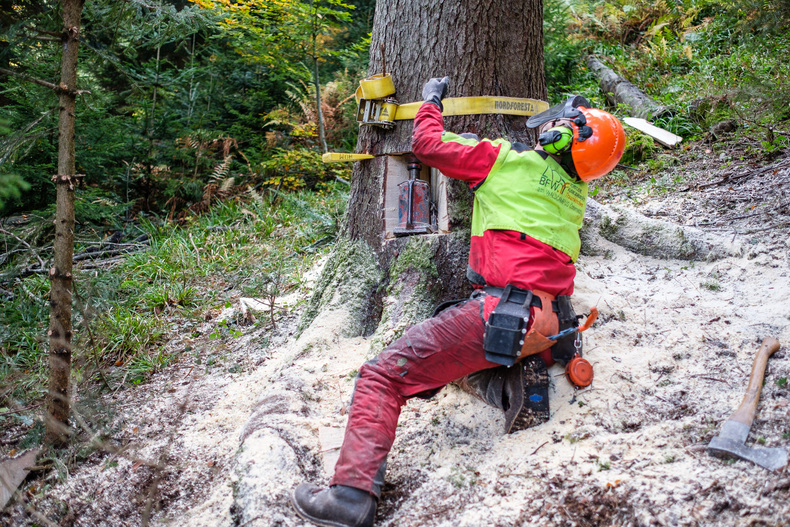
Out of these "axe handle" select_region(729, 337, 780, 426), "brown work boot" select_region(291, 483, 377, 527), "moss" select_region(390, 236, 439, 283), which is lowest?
"brown work boot" select_region(291, 483, 377, 527)

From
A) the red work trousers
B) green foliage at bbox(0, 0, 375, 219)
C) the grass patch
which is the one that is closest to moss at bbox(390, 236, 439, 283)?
the red work trousers

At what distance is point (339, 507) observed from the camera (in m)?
2.25

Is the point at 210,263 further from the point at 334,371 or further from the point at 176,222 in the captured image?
the point at 334,371

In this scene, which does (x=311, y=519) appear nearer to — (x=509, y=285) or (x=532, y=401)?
(x=532, y=401)

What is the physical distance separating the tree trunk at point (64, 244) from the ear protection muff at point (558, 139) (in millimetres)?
2600

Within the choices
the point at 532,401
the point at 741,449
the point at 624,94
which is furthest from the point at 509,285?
the point at 624,94

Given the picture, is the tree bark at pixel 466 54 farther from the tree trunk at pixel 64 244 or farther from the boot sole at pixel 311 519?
the boot sole at pixel 311 519

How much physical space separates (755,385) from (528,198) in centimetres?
133

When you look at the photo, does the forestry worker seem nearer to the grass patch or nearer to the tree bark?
the tree bark

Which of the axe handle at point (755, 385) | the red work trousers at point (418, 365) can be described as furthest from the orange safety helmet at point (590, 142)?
the axe handle at point (755, 385)

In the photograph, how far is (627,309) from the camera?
3352mm

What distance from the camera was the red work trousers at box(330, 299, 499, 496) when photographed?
8.20 ft

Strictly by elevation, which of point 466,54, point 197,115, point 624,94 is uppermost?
point 624,94

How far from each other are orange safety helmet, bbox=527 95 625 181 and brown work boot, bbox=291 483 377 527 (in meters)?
1.90
